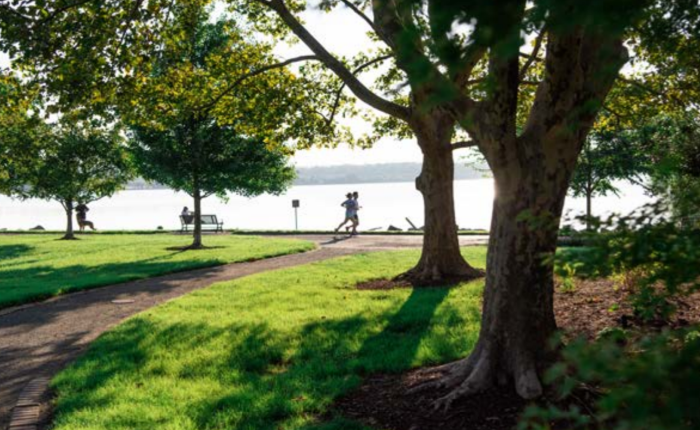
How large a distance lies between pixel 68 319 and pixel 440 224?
7.45 meters

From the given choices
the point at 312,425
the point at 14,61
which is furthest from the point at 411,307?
the point at 14,61

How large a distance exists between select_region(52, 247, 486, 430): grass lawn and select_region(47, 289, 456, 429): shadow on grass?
0.01 meters

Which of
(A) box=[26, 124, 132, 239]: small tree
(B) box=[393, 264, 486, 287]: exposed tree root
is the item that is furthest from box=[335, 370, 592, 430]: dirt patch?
(A) box=[26, 124, 132, 239]: small tree

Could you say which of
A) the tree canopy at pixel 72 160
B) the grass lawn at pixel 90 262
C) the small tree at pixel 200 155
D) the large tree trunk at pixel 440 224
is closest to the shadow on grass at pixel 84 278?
the grass lawn at pixel 90 262

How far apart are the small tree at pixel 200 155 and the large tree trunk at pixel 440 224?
10124 millimetres

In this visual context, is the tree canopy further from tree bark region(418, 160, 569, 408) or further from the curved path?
tree bark region(418, 160, 569, 408)

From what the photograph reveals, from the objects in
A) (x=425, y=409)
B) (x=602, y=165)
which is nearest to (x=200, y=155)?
(x=602, y=165)

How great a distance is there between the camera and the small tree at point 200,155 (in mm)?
22828

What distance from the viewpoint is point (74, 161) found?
29.2 m

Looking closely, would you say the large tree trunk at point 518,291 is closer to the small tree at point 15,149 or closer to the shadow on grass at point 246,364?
the shadow on grass at point 246,364

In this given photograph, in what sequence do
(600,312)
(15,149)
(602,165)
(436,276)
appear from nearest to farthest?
(600,312), (436,276), (15,149), (602,165)

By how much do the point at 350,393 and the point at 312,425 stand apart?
0.92 meters

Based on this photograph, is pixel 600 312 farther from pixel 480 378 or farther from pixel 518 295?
pixel 480 378

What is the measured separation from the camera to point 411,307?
33.0 ft
